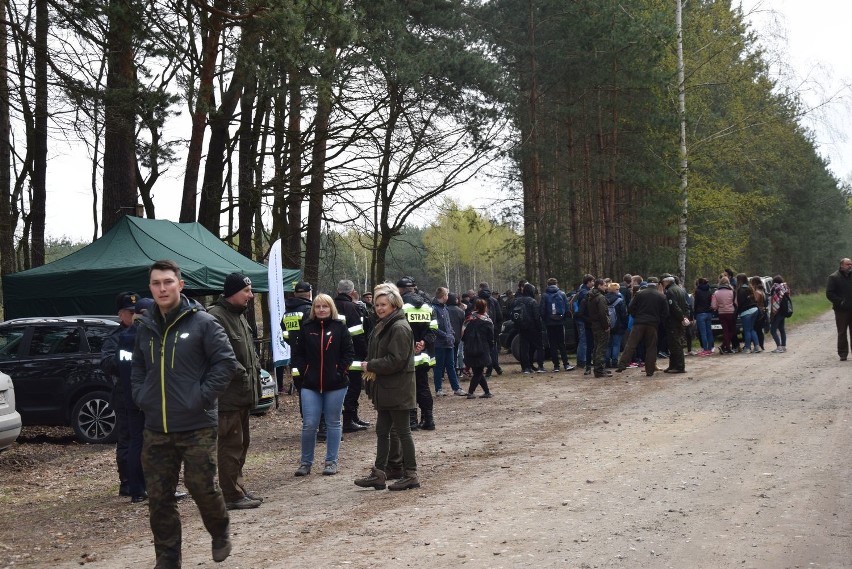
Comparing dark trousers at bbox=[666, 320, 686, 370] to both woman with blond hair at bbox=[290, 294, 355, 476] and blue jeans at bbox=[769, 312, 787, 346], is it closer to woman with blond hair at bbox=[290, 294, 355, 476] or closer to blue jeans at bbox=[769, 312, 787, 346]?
blue jeans at bbox=[769, 312, 787, 346]

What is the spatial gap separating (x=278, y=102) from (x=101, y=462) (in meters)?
10.2

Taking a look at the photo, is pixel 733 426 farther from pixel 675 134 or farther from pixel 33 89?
pixel 675 134

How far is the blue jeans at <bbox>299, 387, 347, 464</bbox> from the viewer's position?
939 centimetres

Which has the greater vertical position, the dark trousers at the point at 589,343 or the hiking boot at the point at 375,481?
the dark trousers at the point at 589,343

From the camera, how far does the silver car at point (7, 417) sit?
10419 millimetres

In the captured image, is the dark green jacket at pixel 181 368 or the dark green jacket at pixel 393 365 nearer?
the dark green jacket at pixel 181 368

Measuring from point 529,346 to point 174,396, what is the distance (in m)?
15.1

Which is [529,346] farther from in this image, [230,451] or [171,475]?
[171,475]

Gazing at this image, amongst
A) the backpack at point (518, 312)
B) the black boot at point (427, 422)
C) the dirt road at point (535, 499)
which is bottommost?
the dirt road at point (535, 499)

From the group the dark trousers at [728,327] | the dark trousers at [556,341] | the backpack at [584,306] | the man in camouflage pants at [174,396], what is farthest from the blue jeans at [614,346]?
the man in camouflage pants at [174,396]

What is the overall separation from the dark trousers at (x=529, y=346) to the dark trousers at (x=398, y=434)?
449 inches

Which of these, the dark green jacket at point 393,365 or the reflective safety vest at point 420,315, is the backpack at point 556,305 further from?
the dark green jacket at point 393,365

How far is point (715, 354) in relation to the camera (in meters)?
23.0

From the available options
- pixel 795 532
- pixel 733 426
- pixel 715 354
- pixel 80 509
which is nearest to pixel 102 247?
pixel 80 509
